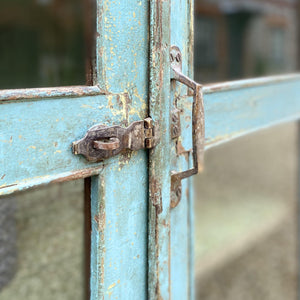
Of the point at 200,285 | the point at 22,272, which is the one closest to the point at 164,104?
the point at 22,272

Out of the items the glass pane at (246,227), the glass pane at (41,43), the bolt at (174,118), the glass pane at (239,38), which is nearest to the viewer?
the bolt at (174,118)

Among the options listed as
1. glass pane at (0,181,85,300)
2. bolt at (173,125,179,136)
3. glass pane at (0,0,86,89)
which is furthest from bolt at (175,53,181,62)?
glass pane at (0,0,86,89)

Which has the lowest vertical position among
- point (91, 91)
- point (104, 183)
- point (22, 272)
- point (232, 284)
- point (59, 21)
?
point (232, 284)

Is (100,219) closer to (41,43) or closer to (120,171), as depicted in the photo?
(120,171)

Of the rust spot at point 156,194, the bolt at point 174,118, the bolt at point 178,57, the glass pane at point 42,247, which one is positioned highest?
the bolt at point 178,57

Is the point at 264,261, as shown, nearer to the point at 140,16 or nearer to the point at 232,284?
the point at 232,284

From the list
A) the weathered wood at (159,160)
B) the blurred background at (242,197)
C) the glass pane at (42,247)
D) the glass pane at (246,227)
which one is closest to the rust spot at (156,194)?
the weathered wood at (159,160)

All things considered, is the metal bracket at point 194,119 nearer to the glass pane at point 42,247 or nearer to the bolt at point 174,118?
the bolt at point 174,118
